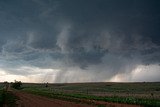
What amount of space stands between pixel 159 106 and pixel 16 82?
131189mm

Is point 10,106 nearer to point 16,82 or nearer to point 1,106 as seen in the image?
point 1,106

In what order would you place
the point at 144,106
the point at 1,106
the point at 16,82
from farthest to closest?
1. the point at 16,82
2. the point at 144,106
3. the point at 1,106

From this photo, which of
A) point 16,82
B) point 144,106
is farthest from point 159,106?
point 16,82

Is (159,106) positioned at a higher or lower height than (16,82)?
lower

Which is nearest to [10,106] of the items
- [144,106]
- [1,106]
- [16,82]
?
[1,106]

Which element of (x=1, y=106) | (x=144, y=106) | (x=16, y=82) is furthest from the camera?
(x=16, y=82)

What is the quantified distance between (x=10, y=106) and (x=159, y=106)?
57.4ft

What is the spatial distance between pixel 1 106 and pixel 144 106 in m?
17.7

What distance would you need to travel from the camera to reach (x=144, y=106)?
3809 cm

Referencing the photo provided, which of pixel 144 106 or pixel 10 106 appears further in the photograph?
pixel 144 106

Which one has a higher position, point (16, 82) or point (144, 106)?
point (16, 82)

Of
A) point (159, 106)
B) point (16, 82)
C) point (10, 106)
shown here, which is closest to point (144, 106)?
point (159, 106)

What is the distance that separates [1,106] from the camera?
33.8 meters

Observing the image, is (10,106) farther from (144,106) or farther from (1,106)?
(144,106)
